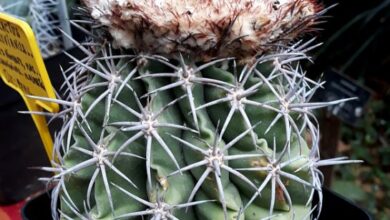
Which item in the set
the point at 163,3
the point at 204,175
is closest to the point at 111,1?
the point at 163,3

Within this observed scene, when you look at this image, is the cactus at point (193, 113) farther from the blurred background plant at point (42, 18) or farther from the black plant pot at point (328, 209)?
the blurred background plant at point (42, 18)

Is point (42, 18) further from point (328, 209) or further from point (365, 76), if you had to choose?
point (365, 76)

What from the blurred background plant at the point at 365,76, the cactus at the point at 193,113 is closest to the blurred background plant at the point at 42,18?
the cactus at the point at 193,113

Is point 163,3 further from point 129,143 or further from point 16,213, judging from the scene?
point 16,213

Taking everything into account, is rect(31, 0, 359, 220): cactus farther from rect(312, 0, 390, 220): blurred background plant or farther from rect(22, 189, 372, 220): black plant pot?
rect(312, 0, 390, 220): blurred background plant

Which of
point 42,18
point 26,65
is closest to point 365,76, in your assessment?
point 42,18

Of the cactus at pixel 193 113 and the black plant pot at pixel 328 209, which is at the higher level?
the cactus at pixel 193 113

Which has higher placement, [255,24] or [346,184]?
[255,24]
